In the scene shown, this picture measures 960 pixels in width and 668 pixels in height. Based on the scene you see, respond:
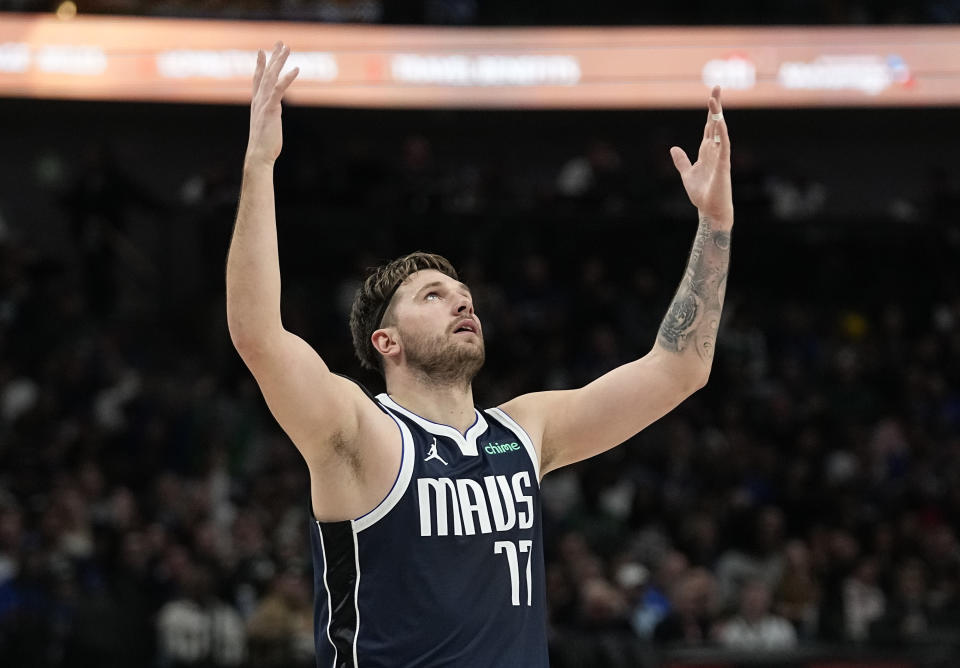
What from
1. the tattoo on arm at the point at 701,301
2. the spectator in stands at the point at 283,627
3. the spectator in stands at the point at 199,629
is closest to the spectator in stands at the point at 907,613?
the spectator in stands at the point at 283,627

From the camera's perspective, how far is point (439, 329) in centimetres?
451

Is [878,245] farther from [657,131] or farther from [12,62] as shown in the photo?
[12,62]

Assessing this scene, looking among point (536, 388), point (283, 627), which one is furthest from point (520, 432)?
point (536, 388)

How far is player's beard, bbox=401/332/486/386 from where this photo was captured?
14.7 feet

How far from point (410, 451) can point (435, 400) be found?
1.06ft

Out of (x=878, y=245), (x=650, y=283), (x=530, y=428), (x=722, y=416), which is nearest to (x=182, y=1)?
(x=650, y=283)

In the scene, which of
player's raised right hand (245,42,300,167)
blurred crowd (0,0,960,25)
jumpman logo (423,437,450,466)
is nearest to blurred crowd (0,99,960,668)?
→ blurred crowd (0,0,960,25)

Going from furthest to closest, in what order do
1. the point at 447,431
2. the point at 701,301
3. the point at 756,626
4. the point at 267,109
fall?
the point at 756,626 < the point at 701,301 < the point at 447,431 < the point at 267,109

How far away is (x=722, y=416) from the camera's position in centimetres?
1603

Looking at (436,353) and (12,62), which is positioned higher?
(12,62)

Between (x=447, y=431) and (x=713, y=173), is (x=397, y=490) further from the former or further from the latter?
(x=713, y=173)

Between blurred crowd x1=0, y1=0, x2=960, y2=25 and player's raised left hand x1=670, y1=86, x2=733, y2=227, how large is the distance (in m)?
12.1

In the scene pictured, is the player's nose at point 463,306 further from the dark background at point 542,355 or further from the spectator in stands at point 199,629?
the spectator in stands at point 199,629

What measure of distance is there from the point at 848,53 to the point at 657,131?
178 inches
